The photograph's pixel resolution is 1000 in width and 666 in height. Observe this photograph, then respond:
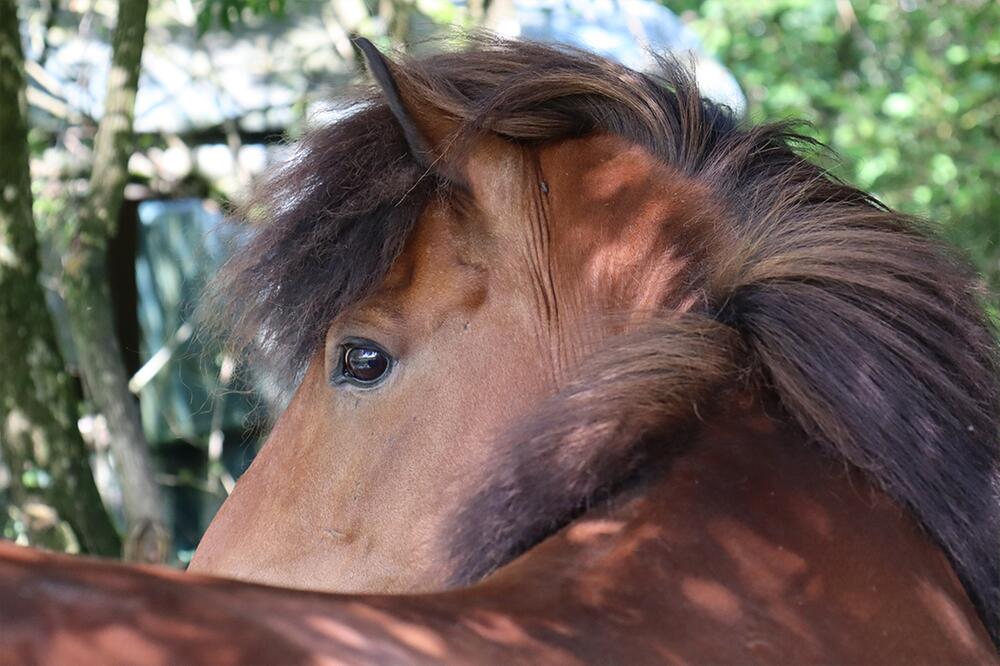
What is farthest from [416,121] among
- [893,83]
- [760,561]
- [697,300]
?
[893,83]

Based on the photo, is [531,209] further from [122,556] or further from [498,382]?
[122,556]

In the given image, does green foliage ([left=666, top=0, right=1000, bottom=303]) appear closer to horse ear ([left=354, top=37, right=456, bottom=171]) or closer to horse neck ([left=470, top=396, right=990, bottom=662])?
horse ear ([left=354, top=37, right=456, bottom=171])

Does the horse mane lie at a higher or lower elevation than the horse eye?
higher

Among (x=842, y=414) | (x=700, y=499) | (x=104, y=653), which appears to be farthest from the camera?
(x=842, y=414)

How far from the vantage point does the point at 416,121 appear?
186 cm

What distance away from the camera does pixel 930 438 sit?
1431mm

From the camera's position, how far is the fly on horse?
102cm

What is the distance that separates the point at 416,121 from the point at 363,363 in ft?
1.32

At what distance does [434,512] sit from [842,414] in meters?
0.62

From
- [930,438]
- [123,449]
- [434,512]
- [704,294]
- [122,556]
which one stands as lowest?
[122,556]

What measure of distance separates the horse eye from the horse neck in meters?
0.63

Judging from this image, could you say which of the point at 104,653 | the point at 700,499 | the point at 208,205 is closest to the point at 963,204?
the point at 208,205

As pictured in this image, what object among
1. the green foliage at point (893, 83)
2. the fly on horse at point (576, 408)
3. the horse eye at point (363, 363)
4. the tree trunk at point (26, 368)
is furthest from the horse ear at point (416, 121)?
the green foliage at point (893, 83)

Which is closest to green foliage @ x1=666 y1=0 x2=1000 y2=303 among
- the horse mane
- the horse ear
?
the horse mane
